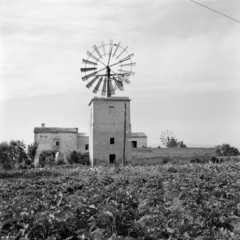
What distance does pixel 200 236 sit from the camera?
18.1 ft

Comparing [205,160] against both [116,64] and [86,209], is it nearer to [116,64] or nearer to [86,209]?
[116,64]

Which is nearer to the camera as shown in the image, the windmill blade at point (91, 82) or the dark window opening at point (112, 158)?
the windmill blade at point (91, 82)

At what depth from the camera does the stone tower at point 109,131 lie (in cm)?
3356

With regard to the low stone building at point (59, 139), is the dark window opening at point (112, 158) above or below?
below

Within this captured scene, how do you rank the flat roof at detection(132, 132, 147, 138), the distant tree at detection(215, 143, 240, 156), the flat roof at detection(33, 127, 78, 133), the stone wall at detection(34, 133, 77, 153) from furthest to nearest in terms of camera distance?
the distant tree at detection(215, 143, 240, 156)
the flat roof at detection(132, 132, 147, 138)
the flat roof at detection(33, 127, 78, 133)
the stone wall at detection(34, 133, 77, 153)

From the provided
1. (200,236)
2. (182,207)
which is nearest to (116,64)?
(182,207)

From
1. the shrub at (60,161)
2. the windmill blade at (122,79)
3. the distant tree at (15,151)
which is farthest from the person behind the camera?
the shrub at (60,161)

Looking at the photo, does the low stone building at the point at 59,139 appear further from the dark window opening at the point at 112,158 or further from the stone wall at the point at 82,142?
the dark window opening at the point at 112,158

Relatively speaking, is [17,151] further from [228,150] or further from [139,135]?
[228,150]

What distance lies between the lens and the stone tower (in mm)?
33562

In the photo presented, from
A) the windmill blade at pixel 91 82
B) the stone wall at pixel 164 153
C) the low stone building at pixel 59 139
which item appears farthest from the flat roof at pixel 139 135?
the windmill blade at pixel 91 82

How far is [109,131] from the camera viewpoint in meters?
33.9

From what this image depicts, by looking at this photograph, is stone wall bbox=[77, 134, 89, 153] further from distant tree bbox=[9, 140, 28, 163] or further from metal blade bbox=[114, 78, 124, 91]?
metal blade bbox=[114, 78, 124, 91]

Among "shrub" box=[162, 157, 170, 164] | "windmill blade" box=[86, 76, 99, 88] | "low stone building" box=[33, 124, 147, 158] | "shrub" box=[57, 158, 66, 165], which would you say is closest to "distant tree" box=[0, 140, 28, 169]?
"shrub" box=[57, 158, 66, 165]
